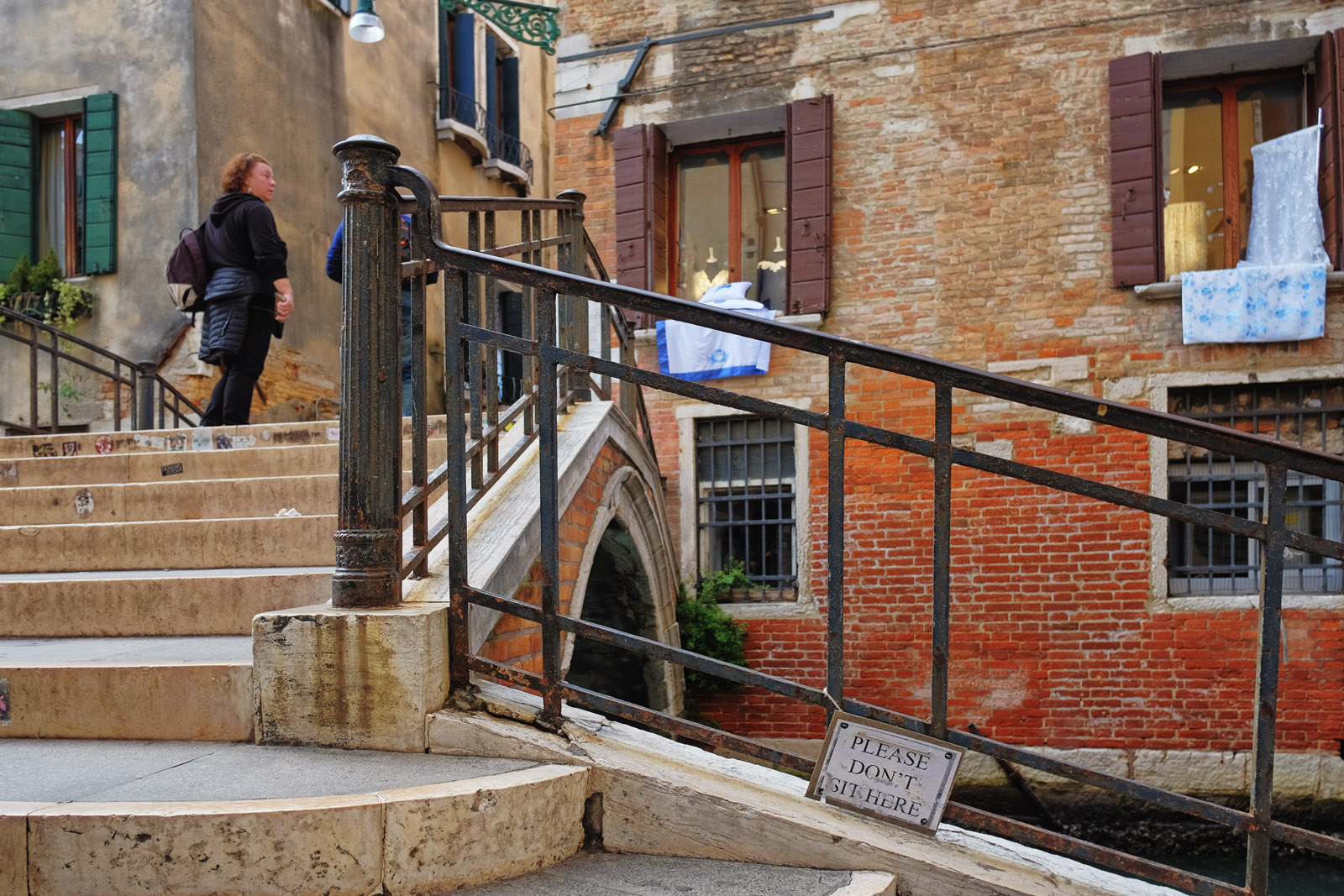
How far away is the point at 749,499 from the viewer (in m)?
8.85

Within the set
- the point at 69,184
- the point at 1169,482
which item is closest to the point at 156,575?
the point at 1169,482

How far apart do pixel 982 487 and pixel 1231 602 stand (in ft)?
6.80

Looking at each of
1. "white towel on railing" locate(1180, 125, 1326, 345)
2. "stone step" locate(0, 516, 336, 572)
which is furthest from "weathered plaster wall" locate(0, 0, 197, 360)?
"white towel on railing" locate(1180, 125, 1326, 345)

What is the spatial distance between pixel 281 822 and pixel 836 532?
1265 millimetres

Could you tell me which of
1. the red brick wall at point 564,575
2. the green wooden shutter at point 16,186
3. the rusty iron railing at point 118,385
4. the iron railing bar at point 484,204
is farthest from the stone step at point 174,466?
the green wooden shutter at point 16,186

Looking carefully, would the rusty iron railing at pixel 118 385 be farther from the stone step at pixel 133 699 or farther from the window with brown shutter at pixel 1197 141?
the window with brown shutter at pixel 1197 141

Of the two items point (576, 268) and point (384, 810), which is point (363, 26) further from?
point (384, 810)

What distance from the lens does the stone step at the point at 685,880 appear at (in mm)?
1853

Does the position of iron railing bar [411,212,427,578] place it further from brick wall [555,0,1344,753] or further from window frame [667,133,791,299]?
window frame [667,133,791,299]

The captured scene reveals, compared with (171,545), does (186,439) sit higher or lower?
higher

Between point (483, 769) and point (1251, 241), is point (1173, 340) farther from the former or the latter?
point (483, 769)

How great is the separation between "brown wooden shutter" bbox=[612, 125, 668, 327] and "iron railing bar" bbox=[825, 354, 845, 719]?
6966mm

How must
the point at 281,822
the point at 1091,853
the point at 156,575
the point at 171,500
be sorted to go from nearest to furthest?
the point at 281,822 → the point at 1091,853 → the point at 156,575 → the point at 171,500

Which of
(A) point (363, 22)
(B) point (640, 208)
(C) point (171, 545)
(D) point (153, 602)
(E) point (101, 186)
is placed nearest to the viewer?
(D) point (153, 602)
